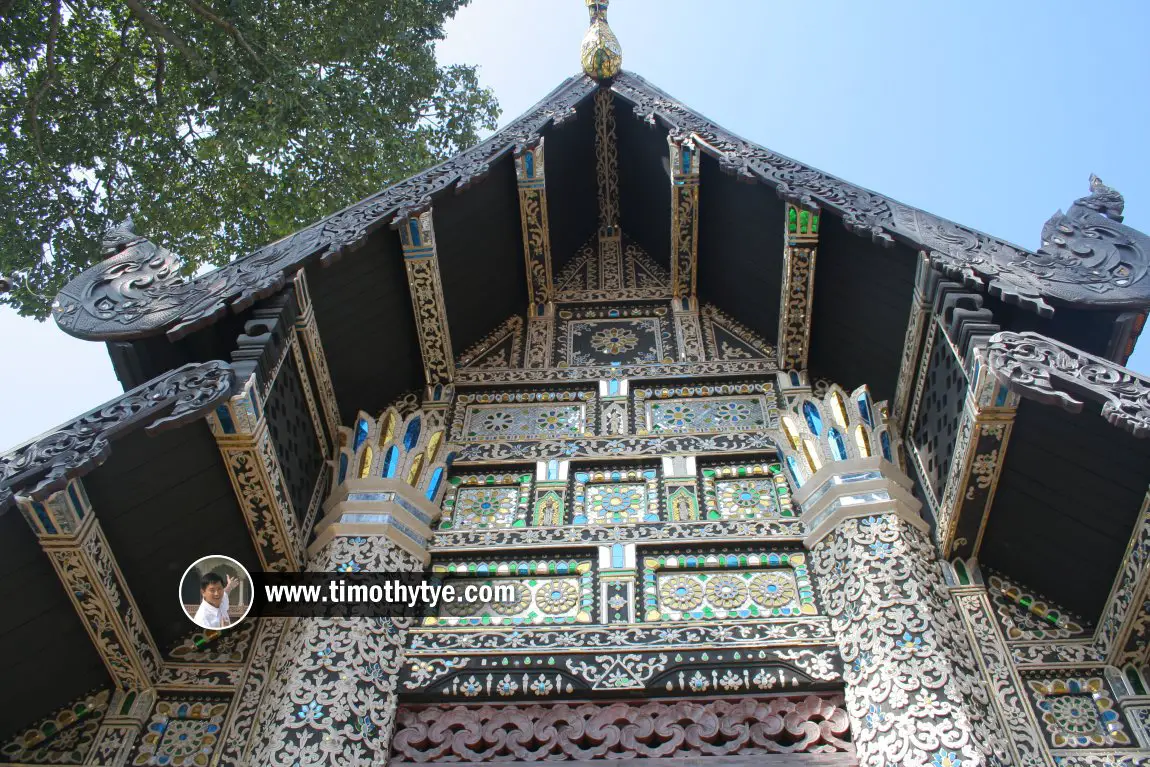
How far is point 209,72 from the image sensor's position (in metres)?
11.1

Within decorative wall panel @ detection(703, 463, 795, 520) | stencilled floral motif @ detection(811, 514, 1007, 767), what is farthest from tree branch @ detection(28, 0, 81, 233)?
stencilled floral motif @ detection(811, 514, 1007, 767)

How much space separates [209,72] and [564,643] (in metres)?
8.13

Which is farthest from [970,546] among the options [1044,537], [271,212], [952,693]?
[271,212]

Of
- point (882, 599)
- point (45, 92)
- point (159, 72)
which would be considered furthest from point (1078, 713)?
point (45, 92)

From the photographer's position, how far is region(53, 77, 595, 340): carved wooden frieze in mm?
5555

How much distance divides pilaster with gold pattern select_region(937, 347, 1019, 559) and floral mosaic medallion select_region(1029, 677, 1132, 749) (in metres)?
0.86

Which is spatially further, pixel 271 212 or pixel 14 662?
A: pixel 271 212

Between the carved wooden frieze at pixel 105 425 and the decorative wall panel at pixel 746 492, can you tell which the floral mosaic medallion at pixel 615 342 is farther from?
the carved wooden frieze at pixel 105 425

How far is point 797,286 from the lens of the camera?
736cm

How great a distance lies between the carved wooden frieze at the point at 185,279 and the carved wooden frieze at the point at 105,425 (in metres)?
0.48

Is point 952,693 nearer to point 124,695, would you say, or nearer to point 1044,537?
point 1044,537

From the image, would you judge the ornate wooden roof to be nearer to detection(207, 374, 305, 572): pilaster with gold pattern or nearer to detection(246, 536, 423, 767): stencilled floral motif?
detection(207, 374, 305, 572): pilaster with gold pattern

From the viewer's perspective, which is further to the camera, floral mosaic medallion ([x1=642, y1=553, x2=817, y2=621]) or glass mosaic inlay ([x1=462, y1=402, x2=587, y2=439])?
glass mosaic inlay ([x1=462, y1=402, x2=587, y2=439])

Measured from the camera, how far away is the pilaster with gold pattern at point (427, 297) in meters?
7.18
